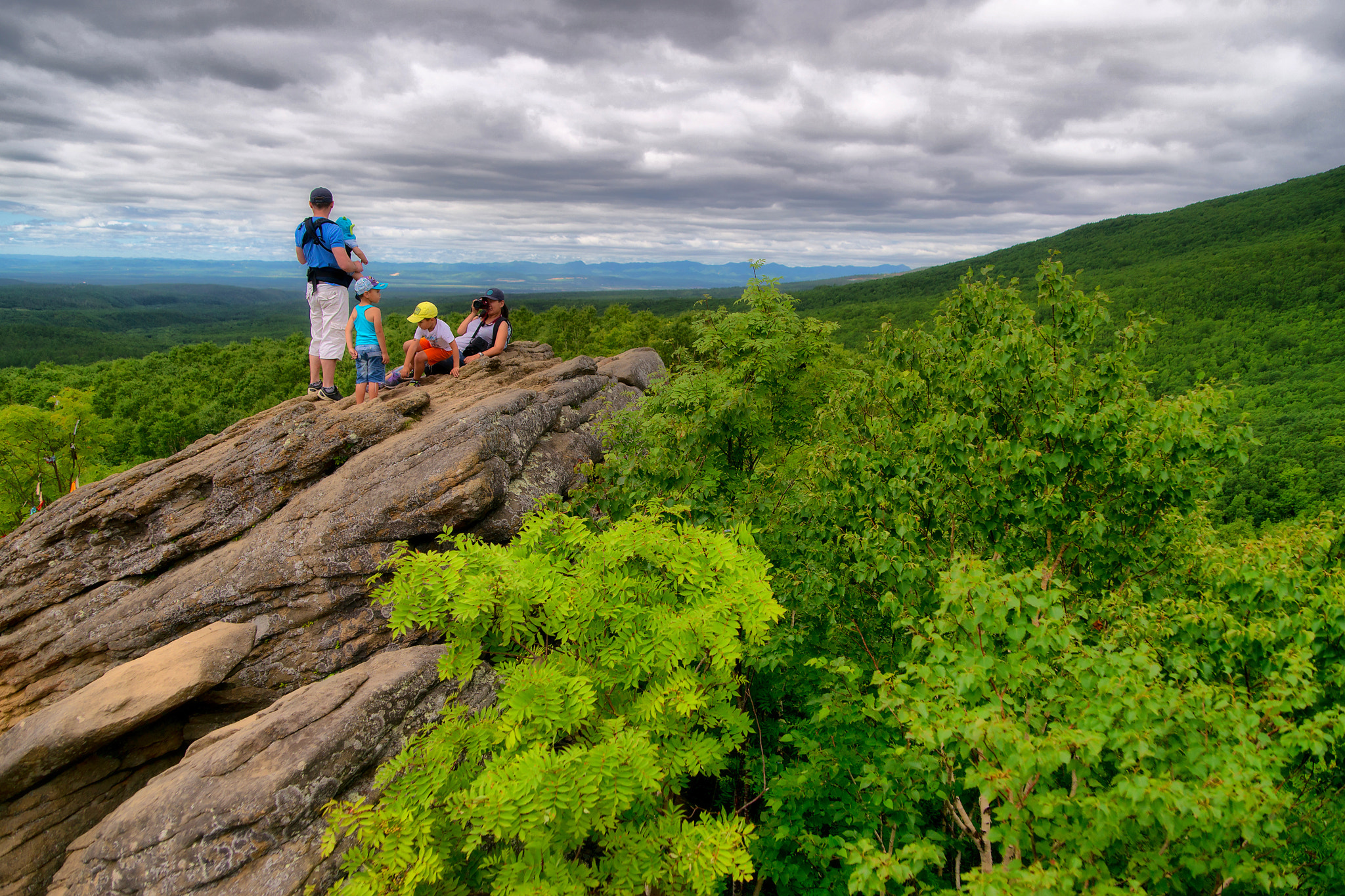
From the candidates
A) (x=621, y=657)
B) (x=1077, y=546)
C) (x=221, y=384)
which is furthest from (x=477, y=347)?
(x=221, y=384)

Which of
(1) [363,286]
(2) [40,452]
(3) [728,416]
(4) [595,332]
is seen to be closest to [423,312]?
(1) [363,286]

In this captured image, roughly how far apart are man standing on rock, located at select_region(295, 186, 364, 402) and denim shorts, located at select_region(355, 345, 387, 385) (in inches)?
20.3

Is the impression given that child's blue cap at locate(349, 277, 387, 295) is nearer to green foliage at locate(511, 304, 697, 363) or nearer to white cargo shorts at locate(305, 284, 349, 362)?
white cargo shorts at locate(305, 284, 349, 362)

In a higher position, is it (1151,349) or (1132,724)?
(1151,349)

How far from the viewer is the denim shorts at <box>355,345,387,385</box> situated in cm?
1465

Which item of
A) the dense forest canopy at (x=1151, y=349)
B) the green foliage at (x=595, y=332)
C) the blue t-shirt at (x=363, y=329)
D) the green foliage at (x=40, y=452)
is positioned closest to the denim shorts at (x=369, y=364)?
the blue t-shirt at (x=363, y=329)

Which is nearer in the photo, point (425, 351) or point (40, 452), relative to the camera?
point (425, 351)

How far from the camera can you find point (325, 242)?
520 inches

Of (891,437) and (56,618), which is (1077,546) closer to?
(891,437)

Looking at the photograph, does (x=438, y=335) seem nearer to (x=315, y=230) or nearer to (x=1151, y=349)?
(x=315, y=230)

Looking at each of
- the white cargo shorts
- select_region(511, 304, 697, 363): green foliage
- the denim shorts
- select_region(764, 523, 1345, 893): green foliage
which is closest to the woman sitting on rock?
the denim shorts

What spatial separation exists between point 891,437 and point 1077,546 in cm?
277

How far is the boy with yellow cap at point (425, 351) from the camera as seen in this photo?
55.9 ft

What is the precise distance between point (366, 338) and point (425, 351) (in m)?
3.33
